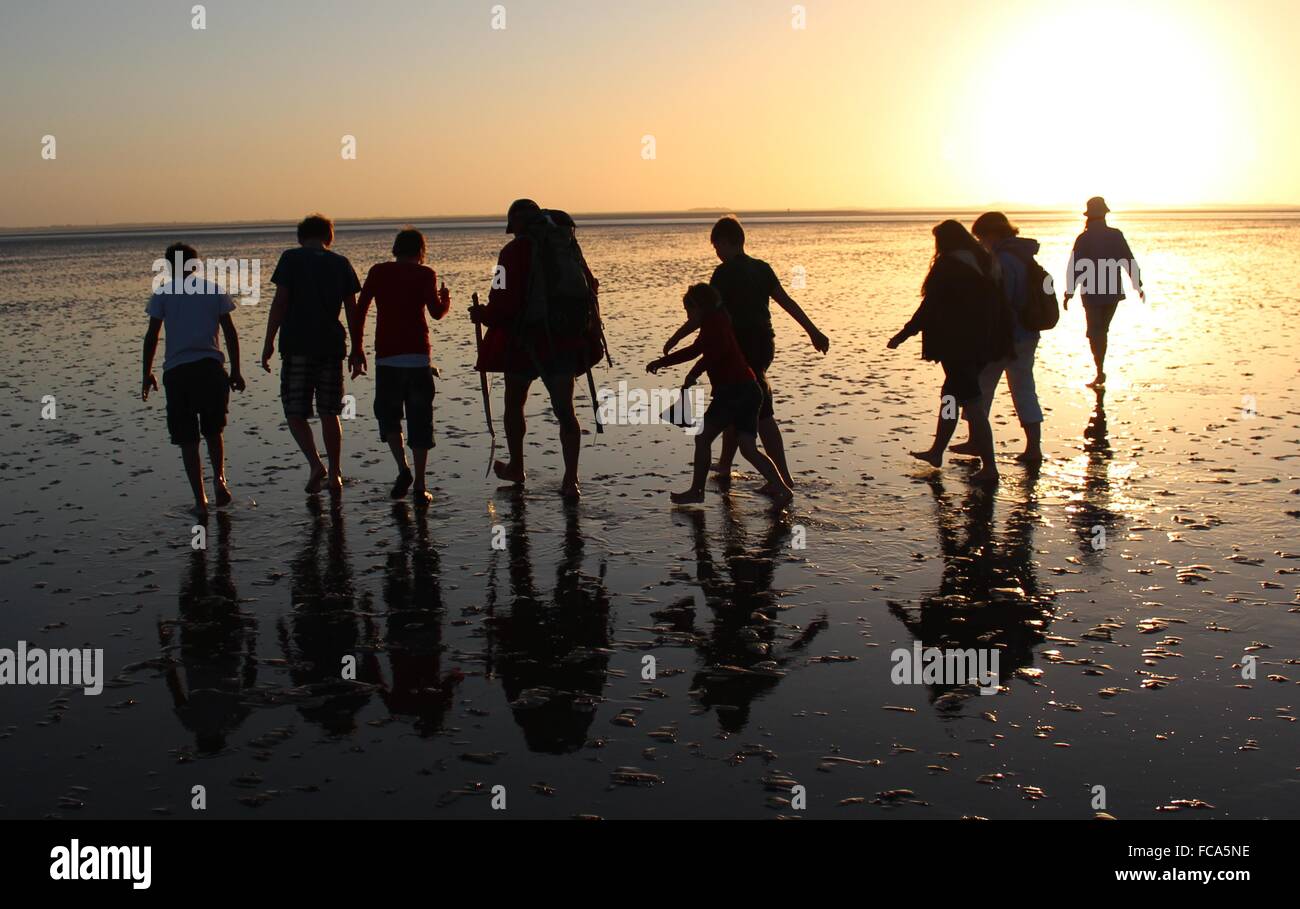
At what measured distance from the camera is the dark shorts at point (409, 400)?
934 cm

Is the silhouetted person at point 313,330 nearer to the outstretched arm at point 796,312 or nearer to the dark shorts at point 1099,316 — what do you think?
the outstretched arm at point 796,312

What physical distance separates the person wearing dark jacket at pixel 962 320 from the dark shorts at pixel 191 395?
5313 mm

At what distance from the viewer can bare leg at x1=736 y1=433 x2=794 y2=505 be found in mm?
8906

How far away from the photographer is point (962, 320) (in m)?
9.75

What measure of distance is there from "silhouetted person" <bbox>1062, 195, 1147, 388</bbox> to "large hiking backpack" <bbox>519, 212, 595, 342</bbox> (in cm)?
693

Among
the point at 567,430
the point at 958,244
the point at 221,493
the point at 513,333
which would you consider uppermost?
the point at 958,244

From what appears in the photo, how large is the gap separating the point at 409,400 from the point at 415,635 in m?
3.42

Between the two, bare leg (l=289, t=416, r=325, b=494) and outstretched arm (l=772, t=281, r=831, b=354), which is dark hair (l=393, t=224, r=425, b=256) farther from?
outstretched arm (l=772, t=281, r=831, b=354)

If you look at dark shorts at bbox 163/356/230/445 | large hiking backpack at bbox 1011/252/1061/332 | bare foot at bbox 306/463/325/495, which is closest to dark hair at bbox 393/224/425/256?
dark shorts at bbox 163/356/230/445

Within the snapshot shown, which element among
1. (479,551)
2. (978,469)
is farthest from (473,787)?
(978,469)

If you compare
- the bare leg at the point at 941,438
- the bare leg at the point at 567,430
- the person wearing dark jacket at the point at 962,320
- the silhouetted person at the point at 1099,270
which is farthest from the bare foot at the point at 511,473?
the silhouetted person at the point at 1099,270

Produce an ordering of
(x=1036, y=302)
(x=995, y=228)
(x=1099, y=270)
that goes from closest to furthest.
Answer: (x=1036, y=302) → (x=995, y=228) → (x=1099, y=270)

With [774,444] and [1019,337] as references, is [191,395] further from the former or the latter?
[1019,337]

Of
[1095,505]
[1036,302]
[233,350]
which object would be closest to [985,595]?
[1095,505]
